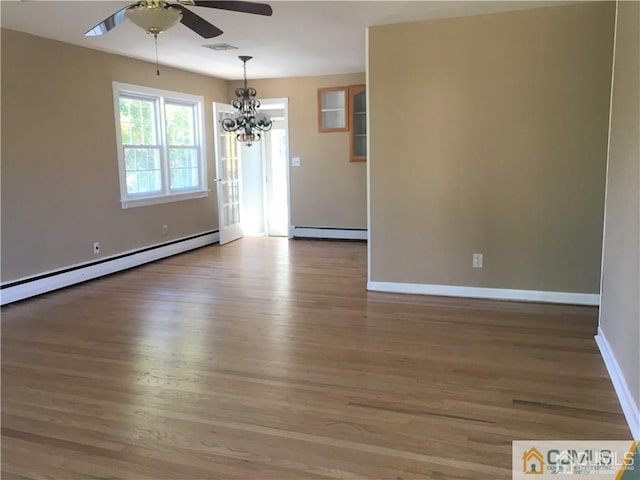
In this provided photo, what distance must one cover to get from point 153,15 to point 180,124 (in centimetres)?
448

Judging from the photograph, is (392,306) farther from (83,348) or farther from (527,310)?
(83,348)

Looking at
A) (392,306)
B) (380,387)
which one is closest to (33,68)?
(392,306)

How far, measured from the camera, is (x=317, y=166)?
769 centimetres

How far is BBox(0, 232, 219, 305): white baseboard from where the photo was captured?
470 cm

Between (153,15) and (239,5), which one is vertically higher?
(239,5)

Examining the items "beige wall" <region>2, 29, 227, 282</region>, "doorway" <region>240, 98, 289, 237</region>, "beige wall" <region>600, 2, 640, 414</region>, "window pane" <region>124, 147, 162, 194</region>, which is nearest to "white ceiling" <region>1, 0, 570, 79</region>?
"beige wall" <region>2, 29, 227, 282</region>

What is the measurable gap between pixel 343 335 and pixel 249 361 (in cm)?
77

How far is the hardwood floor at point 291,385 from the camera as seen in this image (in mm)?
2266

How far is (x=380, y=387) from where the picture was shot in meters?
2.91

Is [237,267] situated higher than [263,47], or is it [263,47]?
[263,47]

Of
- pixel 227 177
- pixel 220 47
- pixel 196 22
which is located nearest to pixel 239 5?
pixel 196 22

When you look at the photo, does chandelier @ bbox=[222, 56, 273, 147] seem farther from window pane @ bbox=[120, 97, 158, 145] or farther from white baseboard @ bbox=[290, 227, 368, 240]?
white baseboard @ bbox=[290, 227, 368, 240]

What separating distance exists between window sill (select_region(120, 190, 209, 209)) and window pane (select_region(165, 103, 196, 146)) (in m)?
0.69

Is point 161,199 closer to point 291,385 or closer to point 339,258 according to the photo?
point 339,258
